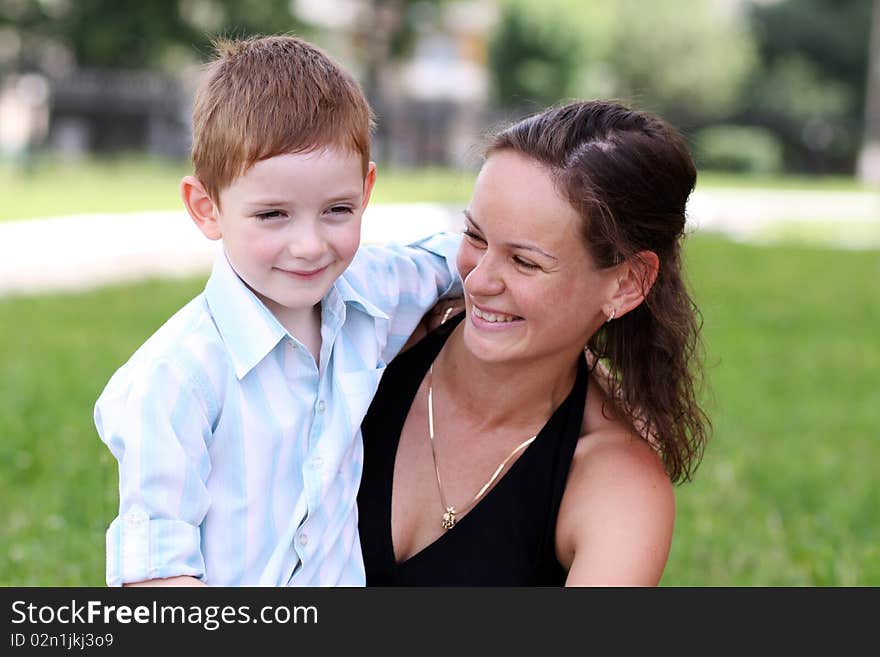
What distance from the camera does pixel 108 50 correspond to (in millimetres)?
24312

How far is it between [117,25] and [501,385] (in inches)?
942

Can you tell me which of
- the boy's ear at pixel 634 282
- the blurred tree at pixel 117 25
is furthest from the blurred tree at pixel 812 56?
the boy's ear at pixel 634 282

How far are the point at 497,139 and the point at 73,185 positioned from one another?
1246 cm

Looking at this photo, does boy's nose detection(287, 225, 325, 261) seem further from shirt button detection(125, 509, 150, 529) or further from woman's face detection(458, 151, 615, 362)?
shirt button detection(125, 509, 150, 529)

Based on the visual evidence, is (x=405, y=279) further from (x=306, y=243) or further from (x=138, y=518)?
(x=138, y=518)

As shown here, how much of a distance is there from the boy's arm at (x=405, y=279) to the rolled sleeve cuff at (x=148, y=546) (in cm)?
59

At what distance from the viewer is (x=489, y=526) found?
2.20 metres

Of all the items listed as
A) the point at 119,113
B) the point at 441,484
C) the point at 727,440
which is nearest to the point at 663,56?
the point at 119,113

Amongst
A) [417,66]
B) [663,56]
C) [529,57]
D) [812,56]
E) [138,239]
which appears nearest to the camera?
[138,239]

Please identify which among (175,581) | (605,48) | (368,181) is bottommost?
(175,581)

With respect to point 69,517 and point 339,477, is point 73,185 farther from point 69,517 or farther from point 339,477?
point 339,477

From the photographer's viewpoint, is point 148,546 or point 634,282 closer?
point 148,546

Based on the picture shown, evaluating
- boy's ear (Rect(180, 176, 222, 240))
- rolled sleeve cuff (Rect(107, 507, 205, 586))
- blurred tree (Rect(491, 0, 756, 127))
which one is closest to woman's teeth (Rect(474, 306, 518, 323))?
boy's ear (Rect(180, 176, 222, 240))

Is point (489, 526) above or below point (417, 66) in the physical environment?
below
